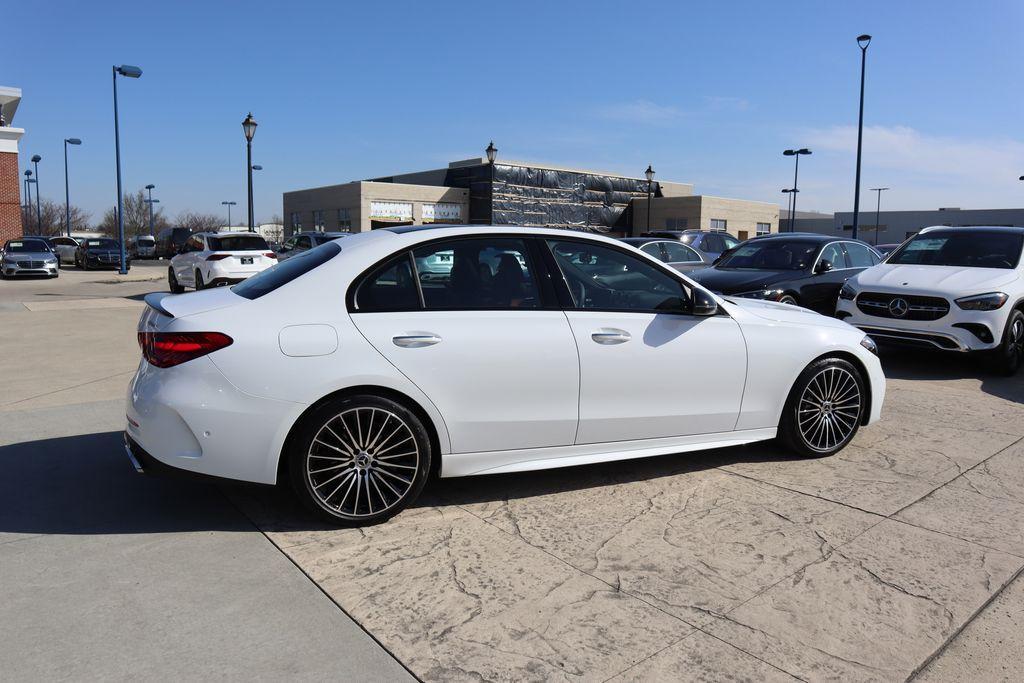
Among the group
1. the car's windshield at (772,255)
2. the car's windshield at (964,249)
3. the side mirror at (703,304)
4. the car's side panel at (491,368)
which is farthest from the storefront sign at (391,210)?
the car's side panel at (491,368)

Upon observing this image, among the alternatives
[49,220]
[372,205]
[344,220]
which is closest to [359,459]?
[372,205]

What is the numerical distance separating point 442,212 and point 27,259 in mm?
28699

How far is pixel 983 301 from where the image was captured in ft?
27.1

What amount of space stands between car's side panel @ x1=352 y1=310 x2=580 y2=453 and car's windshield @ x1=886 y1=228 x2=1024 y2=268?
23.6 feet

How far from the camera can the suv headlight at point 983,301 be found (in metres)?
8.22

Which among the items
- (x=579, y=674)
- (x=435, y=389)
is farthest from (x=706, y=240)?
(x=579, y=674)

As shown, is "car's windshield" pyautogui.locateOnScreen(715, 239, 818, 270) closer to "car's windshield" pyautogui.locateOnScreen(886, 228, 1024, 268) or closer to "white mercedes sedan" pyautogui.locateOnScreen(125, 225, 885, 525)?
"car's windshield" pyautogui.locateOnScreen(886, 228, 1024, 268)

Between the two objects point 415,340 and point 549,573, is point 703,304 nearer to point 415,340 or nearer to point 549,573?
point 415,340

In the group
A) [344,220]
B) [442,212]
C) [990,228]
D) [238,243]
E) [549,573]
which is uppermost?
[442,212]

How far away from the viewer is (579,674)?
2.74 metres

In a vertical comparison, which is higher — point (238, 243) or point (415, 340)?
point (238, 243)

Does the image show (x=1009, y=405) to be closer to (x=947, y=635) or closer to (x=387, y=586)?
(x=947, y=635)

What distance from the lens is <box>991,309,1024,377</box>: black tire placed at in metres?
8.27

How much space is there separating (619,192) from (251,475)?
55.5m
